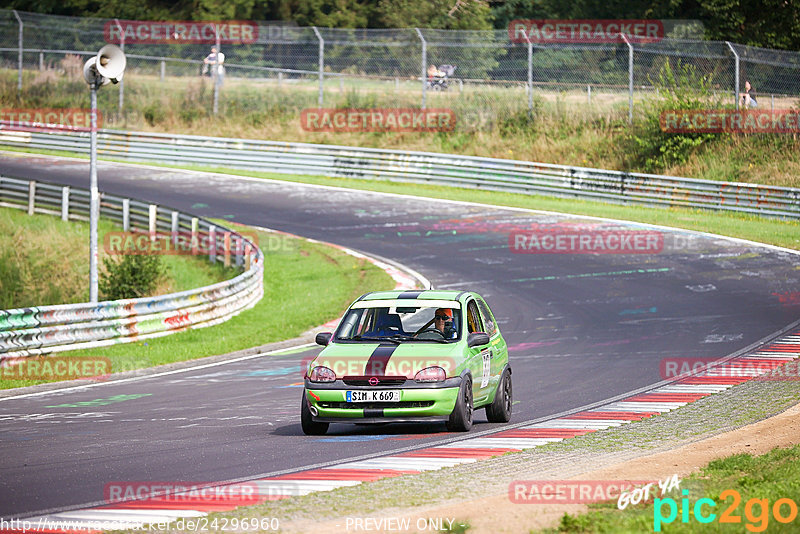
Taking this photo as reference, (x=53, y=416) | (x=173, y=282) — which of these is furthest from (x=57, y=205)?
(x=53, y=416)

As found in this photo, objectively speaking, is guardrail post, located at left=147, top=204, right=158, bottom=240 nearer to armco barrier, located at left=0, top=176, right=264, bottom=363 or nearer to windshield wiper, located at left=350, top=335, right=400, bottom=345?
armco barrier, located at left=0, top=176, right=264, bottom=363

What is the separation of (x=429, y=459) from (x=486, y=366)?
2348 millimetres

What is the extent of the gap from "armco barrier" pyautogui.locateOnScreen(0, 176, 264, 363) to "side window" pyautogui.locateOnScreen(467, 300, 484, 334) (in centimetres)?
768

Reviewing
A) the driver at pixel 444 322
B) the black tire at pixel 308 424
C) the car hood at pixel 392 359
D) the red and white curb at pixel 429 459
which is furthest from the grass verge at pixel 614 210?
the black tire at pixel 308 424

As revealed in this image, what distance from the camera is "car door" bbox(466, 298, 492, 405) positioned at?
11586 millimetres

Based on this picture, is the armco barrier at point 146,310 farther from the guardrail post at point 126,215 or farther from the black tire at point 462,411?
the black tire at point 462,411

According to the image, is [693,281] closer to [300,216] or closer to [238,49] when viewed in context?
[300,216]

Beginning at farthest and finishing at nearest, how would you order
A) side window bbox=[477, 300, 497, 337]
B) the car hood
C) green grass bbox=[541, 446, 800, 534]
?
side window bbox=[477, 300, 497, 337] < the car hood < green grass bbox=[541, 446, 800, 534]

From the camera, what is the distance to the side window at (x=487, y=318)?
1273 centimetres

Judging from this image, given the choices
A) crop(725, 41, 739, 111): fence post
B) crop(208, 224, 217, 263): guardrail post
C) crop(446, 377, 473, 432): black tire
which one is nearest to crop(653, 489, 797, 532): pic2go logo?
crop(446, 377, 473, 432): black tire

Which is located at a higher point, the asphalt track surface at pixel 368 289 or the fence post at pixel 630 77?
the fence post at pixel 630 77

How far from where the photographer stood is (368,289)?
24.1 meters

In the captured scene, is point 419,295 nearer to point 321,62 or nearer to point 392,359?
point 392,359

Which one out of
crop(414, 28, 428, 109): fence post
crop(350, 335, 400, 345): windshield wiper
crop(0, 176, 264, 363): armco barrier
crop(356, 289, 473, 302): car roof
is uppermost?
crop(414, 28, 428, 109): fence post
